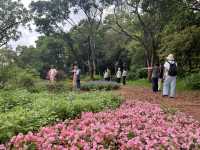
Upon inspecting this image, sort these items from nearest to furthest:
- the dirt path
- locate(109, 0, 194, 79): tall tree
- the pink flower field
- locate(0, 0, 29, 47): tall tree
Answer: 1. the pink flower field
2. the dirt path
3. locate(109, 0, 194, 79): tall tree
4. locate(0, 0, 29, 47): tall tree

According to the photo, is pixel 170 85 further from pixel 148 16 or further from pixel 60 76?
pixel 60 76

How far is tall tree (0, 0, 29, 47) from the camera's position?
47.2 meters

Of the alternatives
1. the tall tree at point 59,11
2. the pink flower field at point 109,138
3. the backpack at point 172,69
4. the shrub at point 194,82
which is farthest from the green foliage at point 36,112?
the tall tree at point 59,11

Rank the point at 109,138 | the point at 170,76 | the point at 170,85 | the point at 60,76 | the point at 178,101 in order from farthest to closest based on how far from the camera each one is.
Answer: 1. the point at 60,76
2. the point at 170,85
3. the point at 170,76
4. the point at 178,101
5. the point at 109,138

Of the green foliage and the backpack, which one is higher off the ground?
the backpack

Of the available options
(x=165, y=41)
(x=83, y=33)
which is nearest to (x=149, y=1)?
(x=165, y=41)

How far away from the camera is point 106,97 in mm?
12469

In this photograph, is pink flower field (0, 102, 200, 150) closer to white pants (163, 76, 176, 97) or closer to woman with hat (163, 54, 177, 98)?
woman with hat (163, 54, 177, 98)

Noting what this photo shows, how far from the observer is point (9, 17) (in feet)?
156

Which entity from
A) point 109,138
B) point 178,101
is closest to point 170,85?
point 178,101

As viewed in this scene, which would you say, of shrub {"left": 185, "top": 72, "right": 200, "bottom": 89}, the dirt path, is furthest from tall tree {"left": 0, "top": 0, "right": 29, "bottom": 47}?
the dirt path

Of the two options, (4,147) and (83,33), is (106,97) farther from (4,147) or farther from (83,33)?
(83,33)

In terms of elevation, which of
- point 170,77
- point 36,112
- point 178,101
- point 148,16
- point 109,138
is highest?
point 148,16

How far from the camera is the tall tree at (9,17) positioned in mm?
47250
